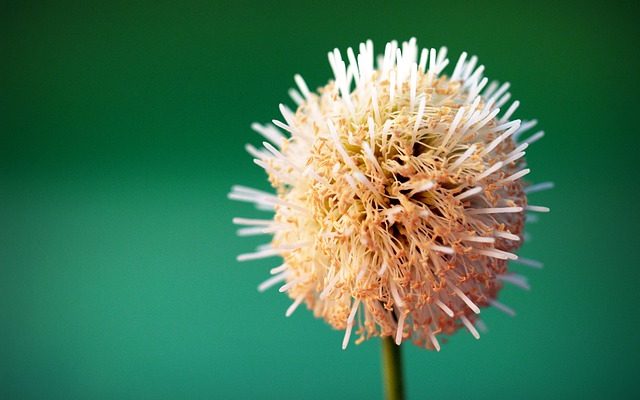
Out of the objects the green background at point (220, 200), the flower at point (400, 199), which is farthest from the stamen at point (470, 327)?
the green background at point (220, 200)

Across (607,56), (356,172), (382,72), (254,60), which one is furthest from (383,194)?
(607,56)

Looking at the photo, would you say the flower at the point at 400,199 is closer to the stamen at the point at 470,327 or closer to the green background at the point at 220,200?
the stamen at the point at 470,327

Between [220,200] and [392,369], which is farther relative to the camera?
[220,200]

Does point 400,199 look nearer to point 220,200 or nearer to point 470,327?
point 470,327

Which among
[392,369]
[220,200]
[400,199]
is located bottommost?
[392,369]

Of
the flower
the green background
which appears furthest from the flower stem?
the green background

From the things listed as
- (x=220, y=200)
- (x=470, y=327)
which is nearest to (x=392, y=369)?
(x=470, y=327)
